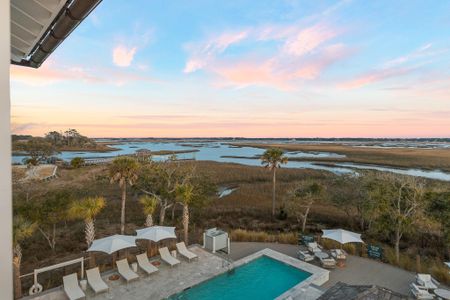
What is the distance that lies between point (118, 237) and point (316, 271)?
29.6ft

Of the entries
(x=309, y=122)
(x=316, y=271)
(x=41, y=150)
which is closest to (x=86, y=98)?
(x=316, y=271)

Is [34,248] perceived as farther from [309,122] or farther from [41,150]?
[309,122]

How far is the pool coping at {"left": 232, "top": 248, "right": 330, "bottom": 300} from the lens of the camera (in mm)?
10555

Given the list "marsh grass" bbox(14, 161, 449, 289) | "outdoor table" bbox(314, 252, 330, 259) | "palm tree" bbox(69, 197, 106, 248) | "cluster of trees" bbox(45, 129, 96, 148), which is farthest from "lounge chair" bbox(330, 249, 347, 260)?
"cluster of trees" bbox(45, 129, 96, 148)

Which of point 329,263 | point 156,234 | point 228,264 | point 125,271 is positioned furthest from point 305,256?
point 125,271

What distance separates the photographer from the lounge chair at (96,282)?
33.8 ft

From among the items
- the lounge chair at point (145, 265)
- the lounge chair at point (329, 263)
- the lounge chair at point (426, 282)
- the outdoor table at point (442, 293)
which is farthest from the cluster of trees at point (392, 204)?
the lounge chair at point (145, 265)

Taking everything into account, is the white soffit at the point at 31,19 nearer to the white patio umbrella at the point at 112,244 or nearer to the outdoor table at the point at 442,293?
the white patio umbrella at the point at 112,244

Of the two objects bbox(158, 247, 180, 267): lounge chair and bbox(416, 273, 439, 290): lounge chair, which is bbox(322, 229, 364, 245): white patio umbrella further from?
bbox(158, 247, 180, 267): lounge chair

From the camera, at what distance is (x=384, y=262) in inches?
528

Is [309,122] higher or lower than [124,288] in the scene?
higher

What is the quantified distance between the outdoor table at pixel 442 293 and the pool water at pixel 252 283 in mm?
4622

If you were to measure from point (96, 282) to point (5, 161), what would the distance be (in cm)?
1147

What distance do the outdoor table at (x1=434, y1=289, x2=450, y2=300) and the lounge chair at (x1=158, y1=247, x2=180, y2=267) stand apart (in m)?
10.4
